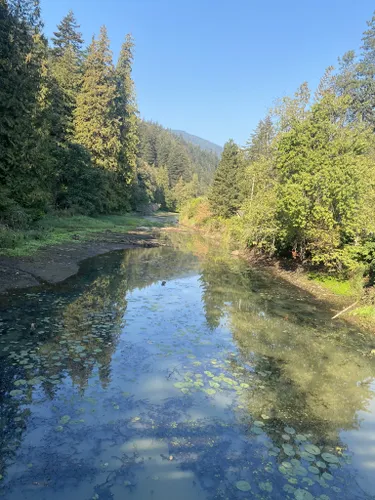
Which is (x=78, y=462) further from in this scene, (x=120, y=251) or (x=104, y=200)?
(x=104, y=200)

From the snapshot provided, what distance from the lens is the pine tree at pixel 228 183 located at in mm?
41969

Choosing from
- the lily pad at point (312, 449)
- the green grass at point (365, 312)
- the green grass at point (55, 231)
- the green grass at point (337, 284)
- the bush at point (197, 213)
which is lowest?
the lily pad at point (312, 449)

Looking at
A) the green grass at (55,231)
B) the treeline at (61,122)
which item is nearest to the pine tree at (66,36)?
the treeline at (61,122)

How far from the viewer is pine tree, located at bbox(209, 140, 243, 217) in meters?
42.0

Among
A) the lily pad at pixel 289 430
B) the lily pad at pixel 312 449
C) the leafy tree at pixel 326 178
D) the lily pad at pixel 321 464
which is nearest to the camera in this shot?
the lily pad at pixel 321 464

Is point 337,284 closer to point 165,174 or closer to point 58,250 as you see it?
point 58,250

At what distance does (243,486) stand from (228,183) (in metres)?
39.3

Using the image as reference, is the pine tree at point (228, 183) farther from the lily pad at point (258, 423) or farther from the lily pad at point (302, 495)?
the lily pad at point (302, 495)

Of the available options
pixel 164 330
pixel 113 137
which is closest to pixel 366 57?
pixel 113 137

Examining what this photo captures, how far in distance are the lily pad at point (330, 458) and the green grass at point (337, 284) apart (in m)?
11.6

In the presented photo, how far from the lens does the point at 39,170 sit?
24.0 m

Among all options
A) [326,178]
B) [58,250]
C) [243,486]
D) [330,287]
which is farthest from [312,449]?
[58,250]

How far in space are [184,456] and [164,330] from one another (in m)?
5.81

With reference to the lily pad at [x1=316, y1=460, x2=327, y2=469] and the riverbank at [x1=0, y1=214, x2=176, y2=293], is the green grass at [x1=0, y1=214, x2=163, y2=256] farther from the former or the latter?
the lily pad at [x1=316, y1=460, x2=327, y2=469]
